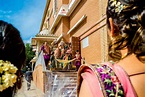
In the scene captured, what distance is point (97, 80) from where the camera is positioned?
1.15 m

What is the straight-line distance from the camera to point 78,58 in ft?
45.2

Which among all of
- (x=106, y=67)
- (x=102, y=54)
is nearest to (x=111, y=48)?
(x=106, y=67)

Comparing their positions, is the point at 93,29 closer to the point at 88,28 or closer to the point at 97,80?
the point at 88,28

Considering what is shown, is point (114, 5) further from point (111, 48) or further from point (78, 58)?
point (78, 58)

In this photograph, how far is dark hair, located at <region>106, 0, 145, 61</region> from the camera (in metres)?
1.14

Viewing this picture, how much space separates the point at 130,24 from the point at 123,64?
175mm

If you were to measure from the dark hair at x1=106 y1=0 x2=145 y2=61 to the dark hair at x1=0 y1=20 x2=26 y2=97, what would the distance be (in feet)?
2.04

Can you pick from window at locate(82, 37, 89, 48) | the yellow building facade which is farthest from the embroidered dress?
window at locate(82, 37, 89, 48)

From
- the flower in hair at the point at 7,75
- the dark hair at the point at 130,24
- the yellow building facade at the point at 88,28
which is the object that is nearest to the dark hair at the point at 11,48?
the flower in hair at the point at 7,75

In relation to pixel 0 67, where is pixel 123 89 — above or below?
below

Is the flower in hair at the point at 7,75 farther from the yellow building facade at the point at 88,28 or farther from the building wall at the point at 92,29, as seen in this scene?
the building wall at the point at 92,29

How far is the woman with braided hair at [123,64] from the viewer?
110 cm

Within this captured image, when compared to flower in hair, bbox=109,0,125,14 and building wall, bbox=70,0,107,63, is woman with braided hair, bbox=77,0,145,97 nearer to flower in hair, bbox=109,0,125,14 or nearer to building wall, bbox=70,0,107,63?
flower in hair, bbox=109,0,125,14

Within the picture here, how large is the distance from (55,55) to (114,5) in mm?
12412
